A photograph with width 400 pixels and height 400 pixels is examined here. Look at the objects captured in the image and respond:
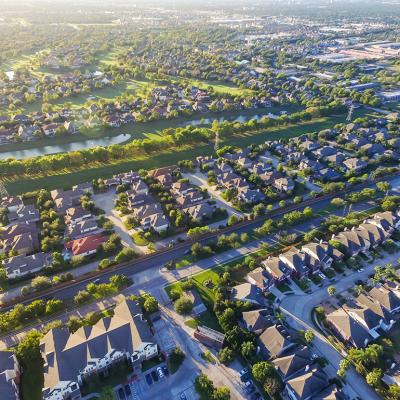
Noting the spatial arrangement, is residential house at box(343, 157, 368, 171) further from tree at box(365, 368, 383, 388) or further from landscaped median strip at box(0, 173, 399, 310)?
tree at box(365, 368, 383, 388)

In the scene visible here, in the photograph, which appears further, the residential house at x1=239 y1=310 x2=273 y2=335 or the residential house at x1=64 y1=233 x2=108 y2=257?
the residential house at x1=64 y1=233 x2=108 y2=257

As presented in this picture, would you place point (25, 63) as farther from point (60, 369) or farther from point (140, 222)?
point (60, 369)

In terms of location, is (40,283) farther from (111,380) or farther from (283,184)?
(283,184)

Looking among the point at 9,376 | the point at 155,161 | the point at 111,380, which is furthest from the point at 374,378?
the point at 155,161

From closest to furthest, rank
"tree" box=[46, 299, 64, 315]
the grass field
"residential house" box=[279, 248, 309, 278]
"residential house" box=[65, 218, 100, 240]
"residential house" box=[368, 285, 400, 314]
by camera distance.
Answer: "tree" box=[46, 299, 64, 315] < "residential house" box=[368, 285, 400, 314] < "residential house" box=[279, 248, 309, 278] < "residential house" box=[65, 218, 100, 240] < the grass field

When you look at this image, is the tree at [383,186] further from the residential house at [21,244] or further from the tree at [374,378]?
the residential house at [21,244]

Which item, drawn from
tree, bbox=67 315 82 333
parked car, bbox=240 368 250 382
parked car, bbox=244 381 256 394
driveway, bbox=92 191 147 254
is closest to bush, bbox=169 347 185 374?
parked car, bbox=240 368 250 382
